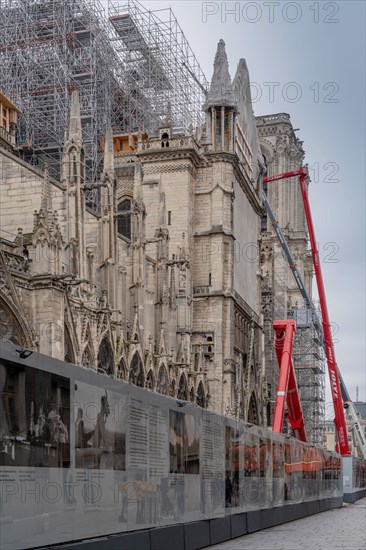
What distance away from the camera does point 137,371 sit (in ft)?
130

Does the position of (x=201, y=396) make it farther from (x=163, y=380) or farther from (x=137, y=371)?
(x=137, y=371)

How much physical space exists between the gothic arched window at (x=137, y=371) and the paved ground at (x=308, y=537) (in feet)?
52.4

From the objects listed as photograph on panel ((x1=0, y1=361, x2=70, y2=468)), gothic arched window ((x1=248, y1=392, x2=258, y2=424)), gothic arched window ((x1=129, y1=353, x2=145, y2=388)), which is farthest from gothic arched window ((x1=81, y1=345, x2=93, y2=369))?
gothic arched window ((x1=248, y1=392, x2=258, y2=424))

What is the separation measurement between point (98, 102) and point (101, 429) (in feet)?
157

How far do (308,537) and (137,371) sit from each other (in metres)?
22.2

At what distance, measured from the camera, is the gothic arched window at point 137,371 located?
38991 mm

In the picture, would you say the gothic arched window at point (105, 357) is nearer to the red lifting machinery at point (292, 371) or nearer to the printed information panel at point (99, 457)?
the red lifting machinery at point (292, 371)

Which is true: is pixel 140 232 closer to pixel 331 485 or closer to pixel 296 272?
pixel 331 485

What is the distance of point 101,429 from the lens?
10.9 meters

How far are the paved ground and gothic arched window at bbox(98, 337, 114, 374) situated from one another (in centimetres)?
1314

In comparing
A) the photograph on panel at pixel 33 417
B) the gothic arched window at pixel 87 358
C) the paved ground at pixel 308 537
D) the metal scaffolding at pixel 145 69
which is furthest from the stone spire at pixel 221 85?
the photograph on panel at pixel 33 417

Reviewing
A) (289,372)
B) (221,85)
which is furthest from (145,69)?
(289,372)

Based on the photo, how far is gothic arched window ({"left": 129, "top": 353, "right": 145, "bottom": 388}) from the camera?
39.0 m

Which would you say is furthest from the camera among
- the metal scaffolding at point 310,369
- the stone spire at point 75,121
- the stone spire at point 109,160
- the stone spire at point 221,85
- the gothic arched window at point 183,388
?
the metal scaffolding at point 310,369
